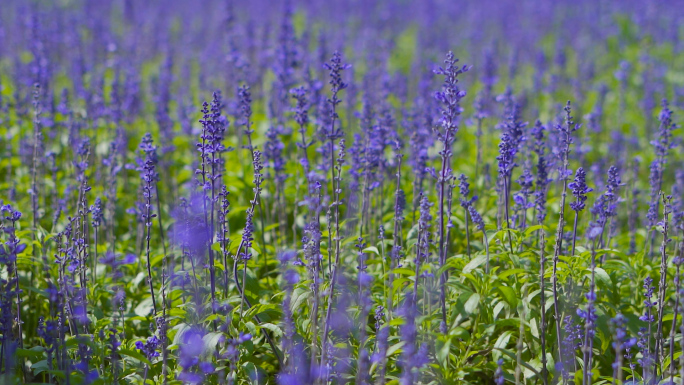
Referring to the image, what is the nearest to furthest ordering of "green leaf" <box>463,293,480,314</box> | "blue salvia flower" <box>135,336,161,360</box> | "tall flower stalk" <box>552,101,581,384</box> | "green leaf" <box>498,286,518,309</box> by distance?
1. "tall flower stalk" <box>552,101,581,384</box>
2. "blue salvia flower" <box>135,336,161,360</box>
3. "green leaf" <box>463,293,480,314</box>
4. "green leaf" <box>498,286,518,309</box>

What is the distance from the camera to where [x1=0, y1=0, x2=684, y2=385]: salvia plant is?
11.5 feet

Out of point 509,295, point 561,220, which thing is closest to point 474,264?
point 509,295

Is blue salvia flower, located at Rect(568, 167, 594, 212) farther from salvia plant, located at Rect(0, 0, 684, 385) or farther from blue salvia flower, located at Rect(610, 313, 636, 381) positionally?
blue salvia flower, located at Rect(610, 313, 636, 381)

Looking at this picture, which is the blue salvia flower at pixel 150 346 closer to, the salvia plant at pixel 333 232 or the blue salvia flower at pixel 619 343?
the salvia plant at pixel 333 232

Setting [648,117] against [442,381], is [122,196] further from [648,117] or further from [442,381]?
[648,117]

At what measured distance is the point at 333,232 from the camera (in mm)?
4609

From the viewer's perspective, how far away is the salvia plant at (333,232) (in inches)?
138

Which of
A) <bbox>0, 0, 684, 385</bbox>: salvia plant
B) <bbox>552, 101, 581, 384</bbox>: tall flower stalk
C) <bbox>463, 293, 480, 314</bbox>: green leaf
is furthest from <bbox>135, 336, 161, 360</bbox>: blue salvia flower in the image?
<bbox>552, 101, 581, 384</bbox>: tall flower stalk

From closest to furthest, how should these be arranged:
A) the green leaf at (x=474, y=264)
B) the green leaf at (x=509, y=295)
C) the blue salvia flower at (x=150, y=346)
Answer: the blue salvia flower at (x=150, y=346), the green leaf at (x=509, y=295), the green leaf at (x=474, y=264)

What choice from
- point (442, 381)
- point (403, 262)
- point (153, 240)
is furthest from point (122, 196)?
point (442, 381)

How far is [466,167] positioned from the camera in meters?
7.25

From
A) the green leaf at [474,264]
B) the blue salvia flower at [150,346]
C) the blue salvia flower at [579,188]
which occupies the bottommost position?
the blue salvia flower at [150,346]

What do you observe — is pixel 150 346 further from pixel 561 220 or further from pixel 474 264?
pixel 561 220

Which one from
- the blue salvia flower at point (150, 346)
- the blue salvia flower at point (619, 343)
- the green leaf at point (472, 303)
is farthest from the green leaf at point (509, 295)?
the blue salvia flower at point (150, 346)
